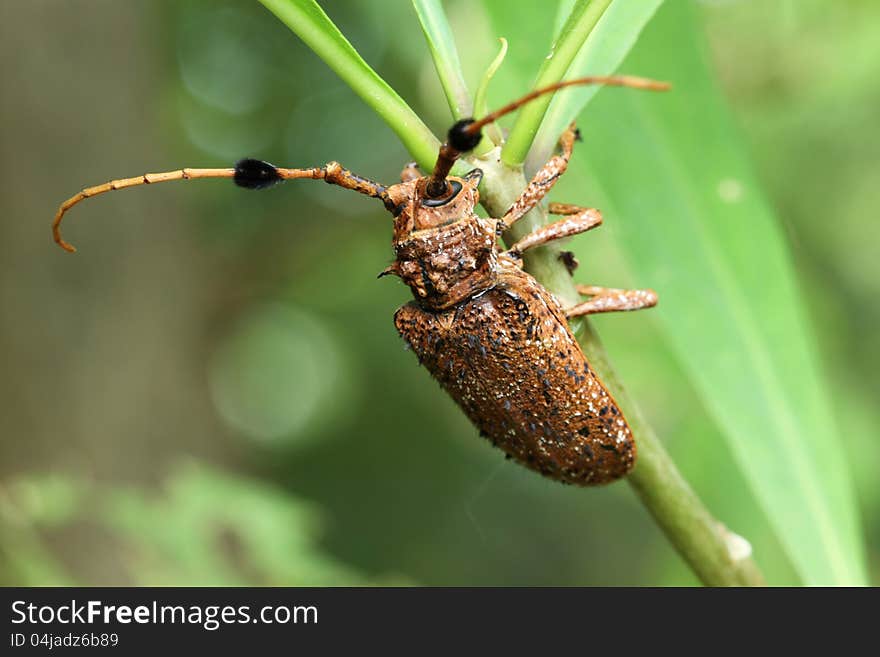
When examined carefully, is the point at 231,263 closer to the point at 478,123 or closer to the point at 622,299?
the point at 622,299

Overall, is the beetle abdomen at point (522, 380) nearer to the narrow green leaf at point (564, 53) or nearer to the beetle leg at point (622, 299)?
the beetle leg at point (622, 299)

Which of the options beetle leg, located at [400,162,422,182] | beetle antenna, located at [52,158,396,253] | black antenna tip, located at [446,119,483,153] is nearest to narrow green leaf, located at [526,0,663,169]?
black antenna tip, located at [446,119,483,153]

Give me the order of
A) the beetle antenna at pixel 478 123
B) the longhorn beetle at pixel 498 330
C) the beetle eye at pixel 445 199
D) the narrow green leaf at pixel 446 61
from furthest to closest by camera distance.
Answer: the beetle eye at pixel 445 199, the longhorn beetle at pixel 498 330, the narrow green leaf at pixel 446 61, the beetle antenna at pixel 478 123

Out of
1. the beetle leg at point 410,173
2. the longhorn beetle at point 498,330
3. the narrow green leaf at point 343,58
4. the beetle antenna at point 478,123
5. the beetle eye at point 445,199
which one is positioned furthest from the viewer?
the beetle leg at point 410,173

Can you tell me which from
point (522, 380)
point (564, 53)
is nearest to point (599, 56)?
point (564, 53)

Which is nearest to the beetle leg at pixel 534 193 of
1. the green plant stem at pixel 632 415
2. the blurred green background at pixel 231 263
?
the green plant stem at pixel 632 415
